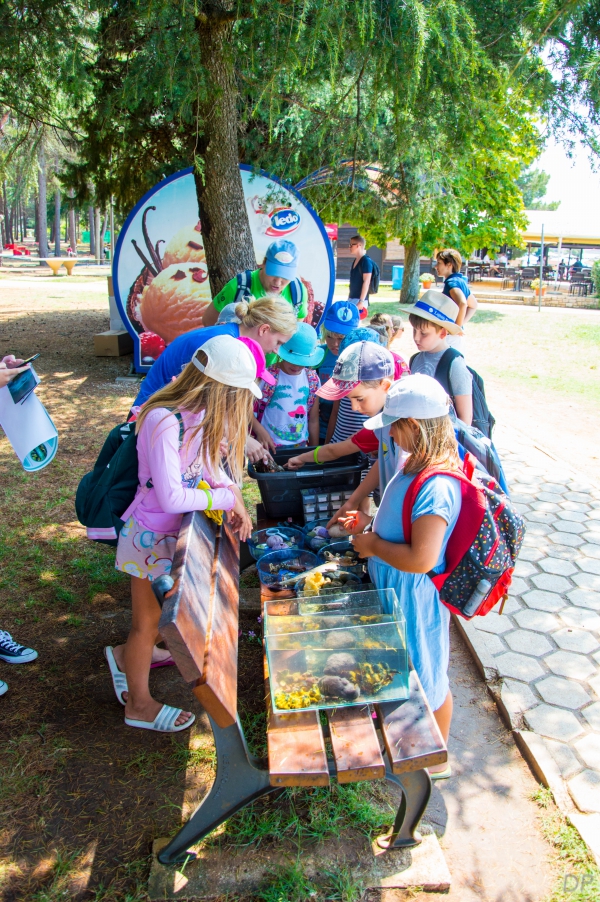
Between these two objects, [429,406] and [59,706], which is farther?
[59,706]

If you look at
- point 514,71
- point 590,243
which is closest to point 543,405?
point 514,71

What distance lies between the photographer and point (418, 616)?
2.43m

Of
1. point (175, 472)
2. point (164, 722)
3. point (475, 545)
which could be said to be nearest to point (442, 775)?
point (475, 545)

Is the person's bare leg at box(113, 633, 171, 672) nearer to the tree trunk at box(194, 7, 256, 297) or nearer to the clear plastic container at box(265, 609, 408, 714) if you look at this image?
the clear plastic container at box(265, 609, 408, 714)

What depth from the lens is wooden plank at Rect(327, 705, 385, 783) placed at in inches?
78.4

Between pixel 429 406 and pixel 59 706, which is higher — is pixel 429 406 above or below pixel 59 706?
above

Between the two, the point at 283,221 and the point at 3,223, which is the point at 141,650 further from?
the point at 3,223

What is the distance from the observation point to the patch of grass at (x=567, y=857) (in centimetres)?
217

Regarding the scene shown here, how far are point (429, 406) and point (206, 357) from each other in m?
0.83

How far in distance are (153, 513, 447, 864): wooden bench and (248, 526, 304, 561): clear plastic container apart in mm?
935

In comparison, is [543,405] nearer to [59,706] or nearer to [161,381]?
[161,381]

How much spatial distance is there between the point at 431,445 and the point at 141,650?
4.77 feet

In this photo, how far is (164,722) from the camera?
288 cm

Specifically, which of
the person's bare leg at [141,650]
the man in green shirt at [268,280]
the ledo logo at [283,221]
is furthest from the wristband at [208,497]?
the ledo logo at [283,221]
